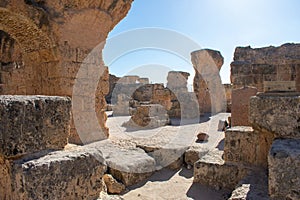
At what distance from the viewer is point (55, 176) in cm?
142

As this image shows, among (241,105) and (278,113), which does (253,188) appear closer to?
(278,113)

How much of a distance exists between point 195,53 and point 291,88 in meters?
11.6

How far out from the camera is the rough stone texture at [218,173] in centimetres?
306

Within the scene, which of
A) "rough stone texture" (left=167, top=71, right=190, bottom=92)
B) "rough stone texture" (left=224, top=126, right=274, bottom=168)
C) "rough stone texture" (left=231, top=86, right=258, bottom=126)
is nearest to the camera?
"rough stone texture" (left=224, top=126, right=274, bottom=168)

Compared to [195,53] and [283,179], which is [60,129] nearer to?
[283,179]

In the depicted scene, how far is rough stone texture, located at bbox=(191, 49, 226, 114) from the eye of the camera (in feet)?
44.2

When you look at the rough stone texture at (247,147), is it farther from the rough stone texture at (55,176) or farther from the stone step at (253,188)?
the rough stone texture at (55,176)

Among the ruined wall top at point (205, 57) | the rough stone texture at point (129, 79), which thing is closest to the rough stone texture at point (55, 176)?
the ruined wall top at point (205, 57)

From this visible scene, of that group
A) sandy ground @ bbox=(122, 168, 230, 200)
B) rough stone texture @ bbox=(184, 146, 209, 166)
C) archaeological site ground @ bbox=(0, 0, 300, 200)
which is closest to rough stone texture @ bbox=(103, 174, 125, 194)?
archaeological site ground @ bbox=(0, 0, 300, 200)

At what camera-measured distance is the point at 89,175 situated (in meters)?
1.62

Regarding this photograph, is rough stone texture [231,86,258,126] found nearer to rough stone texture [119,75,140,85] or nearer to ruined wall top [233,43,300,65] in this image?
ruined wall top [233,43,300,65]

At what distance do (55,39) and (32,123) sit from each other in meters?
4.37

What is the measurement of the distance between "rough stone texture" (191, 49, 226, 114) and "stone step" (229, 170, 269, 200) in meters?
10.6

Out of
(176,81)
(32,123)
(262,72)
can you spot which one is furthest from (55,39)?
(176,81)
